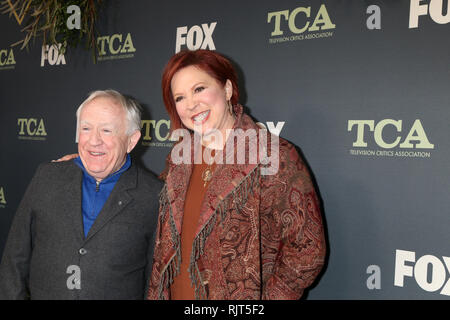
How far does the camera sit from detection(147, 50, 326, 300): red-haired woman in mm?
1433

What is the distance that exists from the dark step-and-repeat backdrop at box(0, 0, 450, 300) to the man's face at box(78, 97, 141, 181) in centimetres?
87

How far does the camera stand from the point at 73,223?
1.54m

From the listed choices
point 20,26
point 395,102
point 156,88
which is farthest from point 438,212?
point 20,26

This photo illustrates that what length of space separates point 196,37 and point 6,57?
1.99m

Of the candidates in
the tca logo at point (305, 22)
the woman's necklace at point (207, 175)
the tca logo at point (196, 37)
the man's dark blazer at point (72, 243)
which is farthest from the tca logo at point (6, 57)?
the woman's necklace at point (207, 175)

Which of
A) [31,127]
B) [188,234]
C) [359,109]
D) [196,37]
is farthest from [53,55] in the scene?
[359,109]

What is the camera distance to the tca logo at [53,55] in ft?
10.3

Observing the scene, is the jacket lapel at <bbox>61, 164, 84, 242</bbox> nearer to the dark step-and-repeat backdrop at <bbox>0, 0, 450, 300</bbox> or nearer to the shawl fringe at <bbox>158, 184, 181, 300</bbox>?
the shawl fringe at <bbox>158, 184, 181, 300</bbox>

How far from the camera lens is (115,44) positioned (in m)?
2.87

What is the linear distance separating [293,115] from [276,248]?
827 mm

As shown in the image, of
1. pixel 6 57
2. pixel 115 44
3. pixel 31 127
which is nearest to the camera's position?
pixel 115 44

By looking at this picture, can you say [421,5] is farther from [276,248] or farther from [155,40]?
[155,40]

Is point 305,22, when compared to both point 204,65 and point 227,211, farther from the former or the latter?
point 227,211
